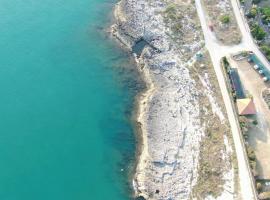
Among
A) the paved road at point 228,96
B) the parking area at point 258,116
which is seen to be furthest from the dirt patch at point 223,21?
the parking area at point 258,116

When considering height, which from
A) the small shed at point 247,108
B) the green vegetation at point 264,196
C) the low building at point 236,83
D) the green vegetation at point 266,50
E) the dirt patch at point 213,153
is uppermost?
the green vegetation at point 266,50

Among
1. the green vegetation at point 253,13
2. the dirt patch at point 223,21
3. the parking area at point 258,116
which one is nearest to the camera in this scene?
the parking area at point 258,116

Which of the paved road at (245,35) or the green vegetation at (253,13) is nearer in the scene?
the paved road at (245,35)

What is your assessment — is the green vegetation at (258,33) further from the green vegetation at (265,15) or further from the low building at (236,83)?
the low building at (236,83)

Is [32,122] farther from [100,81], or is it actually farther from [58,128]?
[100,81]

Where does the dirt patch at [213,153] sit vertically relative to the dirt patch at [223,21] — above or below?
below

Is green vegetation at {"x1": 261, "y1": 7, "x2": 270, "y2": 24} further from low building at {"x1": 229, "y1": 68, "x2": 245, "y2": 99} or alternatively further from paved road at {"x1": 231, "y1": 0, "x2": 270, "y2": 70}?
low building at {"x1": 229, "y1": 68, "x2": 245, "y2": 99}

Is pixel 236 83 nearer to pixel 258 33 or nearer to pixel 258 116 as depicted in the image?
pixel 258 116
